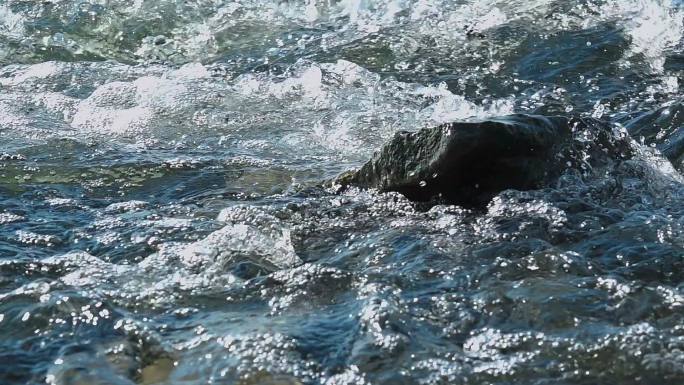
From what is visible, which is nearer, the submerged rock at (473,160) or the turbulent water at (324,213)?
the turbulent water at (324,213)

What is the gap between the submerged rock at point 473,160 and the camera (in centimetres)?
500

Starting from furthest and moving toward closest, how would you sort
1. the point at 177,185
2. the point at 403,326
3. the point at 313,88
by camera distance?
1. the point at 313,88
2. the point at 177,185
3. the point at 403,326

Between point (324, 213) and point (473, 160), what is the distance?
779mm

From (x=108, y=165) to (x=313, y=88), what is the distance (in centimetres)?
196

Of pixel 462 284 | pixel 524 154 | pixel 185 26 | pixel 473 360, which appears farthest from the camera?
pixel 185 26

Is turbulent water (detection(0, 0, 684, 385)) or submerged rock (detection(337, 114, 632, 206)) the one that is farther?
submerged rock (detection(337, 114, 632, 206))

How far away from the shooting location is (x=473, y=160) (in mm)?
5023

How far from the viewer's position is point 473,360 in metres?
3.54

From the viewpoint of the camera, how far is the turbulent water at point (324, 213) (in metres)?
3.64

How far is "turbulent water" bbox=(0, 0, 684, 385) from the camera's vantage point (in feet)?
12.0

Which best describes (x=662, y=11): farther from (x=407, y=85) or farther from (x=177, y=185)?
(x=177, y=185)

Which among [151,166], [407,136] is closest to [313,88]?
[151,166]

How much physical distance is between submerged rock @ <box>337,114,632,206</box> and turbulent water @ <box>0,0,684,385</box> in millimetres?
109

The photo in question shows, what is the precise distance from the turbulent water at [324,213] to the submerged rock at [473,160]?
11cm
